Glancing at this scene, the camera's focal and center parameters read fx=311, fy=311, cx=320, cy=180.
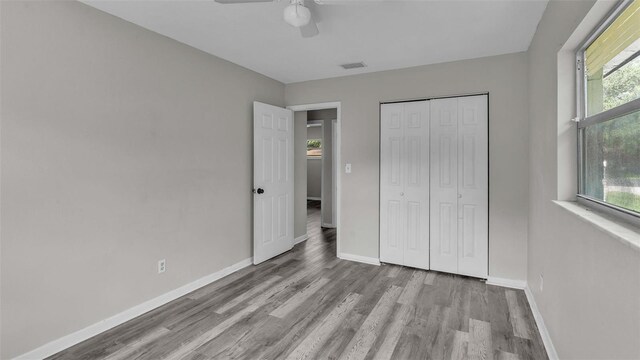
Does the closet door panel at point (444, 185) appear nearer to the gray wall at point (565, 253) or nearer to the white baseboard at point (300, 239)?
the gray wall at point (565, 253)

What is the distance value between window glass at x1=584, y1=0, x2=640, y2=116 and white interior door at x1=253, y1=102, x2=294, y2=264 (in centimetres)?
304

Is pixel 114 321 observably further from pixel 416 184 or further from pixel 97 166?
pixel 416 184

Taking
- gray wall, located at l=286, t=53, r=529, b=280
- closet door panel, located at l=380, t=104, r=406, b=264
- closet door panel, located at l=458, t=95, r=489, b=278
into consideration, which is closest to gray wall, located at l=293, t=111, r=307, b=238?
gray wall, located at l=286, t=53, r=529, b=280

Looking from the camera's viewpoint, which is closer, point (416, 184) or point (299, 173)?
point (416, 184)

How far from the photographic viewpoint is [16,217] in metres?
1.91

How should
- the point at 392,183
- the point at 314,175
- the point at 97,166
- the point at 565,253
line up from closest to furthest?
the point at 565,253
the point at 97,166
the point at 392,183
the point at 314,175

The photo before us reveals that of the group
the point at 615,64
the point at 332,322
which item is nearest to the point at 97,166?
the point at 332,322

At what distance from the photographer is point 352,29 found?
2621mm

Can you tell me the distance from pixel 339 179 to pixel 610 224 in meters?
2.99

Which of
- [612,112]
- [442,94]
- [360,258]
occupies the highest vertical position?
[442,94]

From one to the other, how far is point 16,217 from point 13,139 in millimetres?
476

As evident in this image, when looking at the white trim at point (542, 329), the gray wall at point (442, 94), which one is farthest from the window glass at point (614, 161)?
the gray wall at point (442, 94)

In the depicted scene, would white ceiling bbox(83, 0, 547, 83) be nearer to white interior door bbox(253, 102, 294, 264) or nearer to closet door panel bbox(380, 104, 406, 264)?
closet door panel bbox(380, 104, 406, 264)

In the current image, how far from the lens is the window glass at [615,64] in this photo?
118 centimetres
